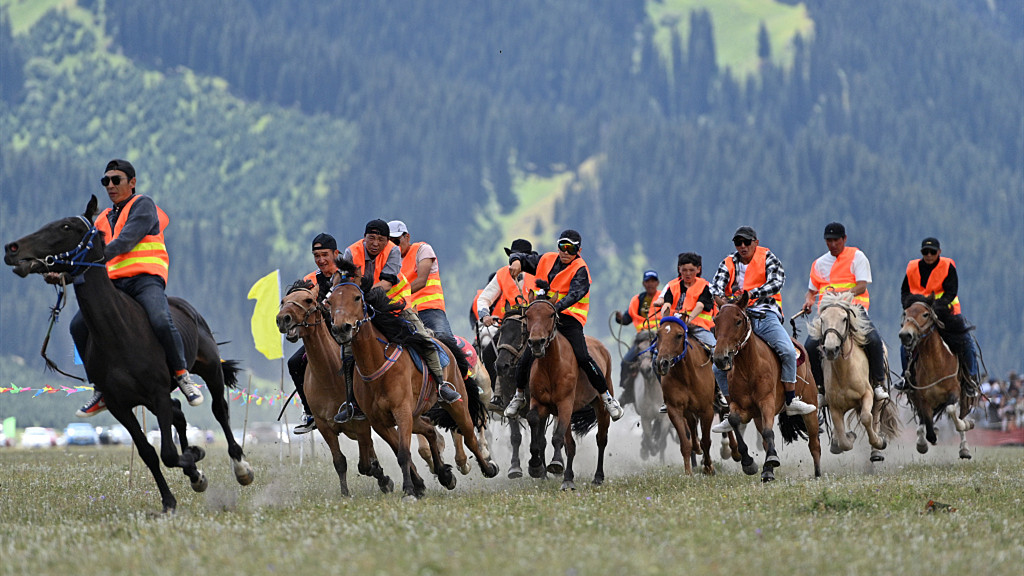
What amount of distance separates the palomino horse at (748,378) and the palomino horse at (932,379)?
11.8 feet

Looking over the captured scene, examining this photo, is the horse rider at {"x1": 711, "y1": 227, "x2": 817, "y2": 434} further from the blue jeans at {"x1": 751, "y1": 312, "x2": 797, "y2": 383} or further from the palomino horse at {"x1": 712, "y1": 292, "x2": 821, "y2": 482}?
the palomino horse at {"x1": 712, "y1": 292, "x2": 821, "y2": 482}

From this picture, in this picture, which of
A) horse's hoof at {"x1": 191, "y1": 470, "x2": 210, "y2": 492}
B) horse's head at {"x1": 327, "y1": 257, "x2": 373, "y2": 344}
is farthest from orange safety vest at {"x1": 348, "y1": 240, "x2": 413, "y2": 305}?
horse's hoof at {"x1": 191, "y1": 470, "x2": 210, "y2": 492}

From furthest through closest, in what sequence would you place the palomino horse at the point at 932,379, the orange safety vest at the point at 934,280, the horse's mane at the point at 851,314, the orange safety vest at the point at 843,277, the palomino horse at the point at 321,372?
the orange safety vest at the point at 934,280, the palomino horse at the point at 932,379, the orange safety vest at the point at 843,277, the horse's mane at the point at 851,314, the palomino horse at the point at 321,372

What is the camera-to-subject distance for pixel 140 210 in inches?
501

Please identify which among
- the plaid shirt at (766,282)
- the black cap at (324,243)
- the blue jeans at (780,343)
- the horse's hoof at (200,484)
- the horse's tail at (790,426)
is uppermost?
the black cap at (324,243)

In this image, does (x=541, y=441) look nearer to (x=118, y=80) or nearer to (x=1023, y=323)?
(x=1023, y=323)

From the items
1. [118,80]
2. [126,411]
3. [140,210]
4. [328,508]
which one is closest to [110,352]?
[126,411]

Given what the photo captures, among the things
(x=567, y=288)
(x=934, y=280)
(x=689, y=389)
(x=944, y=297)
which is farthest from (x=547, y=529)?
(x=934, y=280)

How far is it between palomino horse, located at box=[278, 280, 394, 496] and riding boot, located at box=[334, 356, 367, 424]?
1.22 feet

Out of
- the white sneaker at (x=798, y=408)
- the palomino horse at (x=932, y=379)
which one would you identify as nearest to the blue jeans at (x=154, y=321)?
the white sneaker at (x=798, y=408)

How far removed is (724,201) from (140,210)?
15809cm

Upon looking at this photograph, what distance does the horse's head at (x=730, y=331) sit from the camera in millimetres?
15031

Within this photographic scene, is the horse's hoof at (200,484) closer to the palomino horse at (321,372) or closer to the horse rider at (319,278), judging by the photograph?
the palomino horse at (321,372)

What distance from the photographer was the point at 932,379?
19.4 meters
